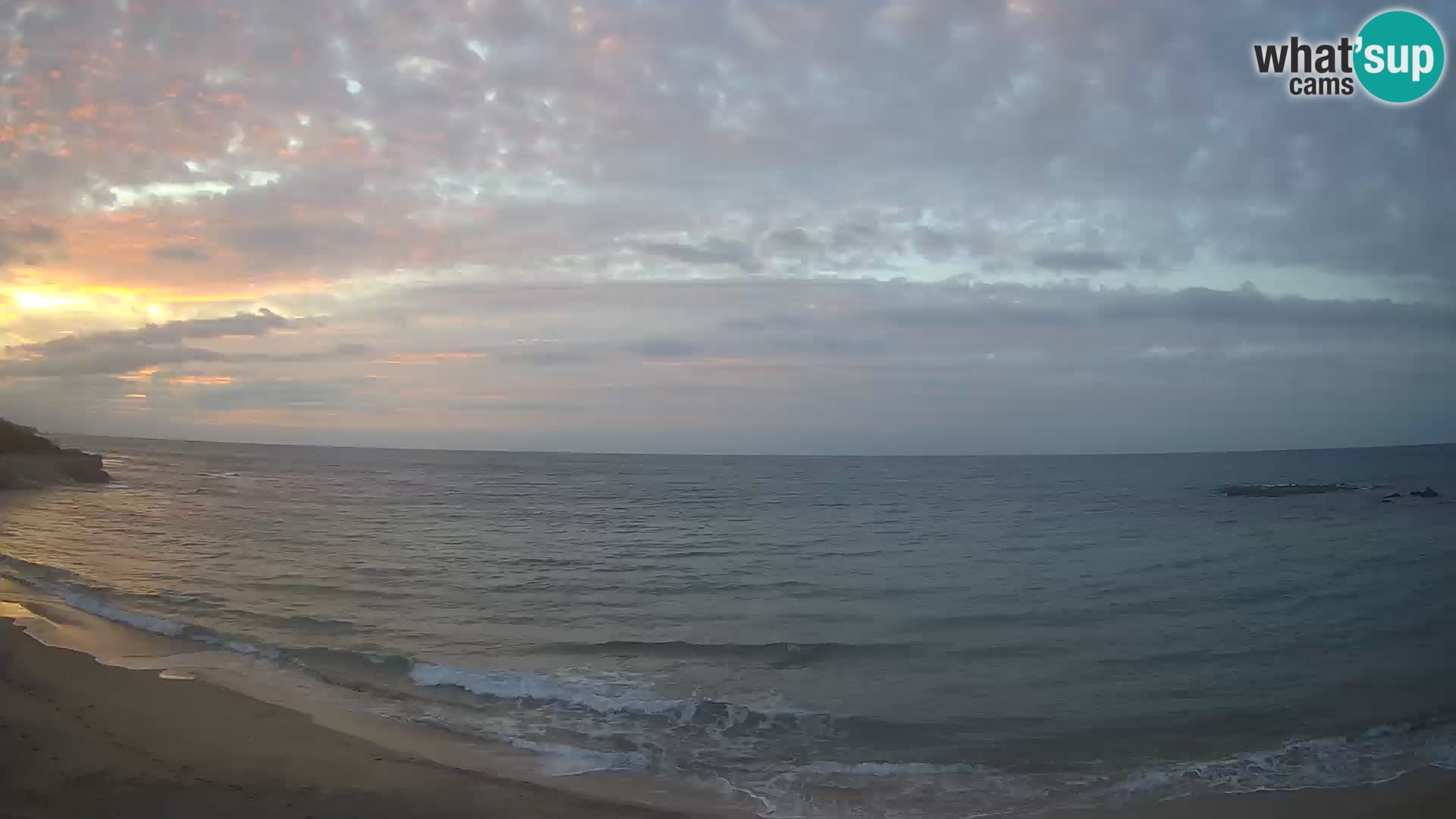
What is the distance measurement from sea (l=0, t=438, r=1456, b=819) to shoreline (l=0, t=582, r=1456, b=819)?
408 mm

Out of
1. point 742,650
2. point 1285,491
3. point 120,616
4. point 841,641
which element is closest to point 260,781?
point 742,650

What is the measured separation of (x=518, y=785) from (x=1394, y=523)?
46805mm

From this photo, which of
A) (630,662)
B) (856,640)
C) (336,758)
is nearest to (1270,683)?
(856,640)

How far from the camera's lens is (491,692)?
12398 millimetres

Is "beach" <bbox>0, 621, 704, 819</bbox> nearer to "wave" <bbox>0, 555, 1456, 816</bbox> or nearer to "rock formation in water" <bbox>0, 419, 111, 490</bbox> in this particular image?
"wave" <bbox>0, 555, 1456, 816</bbox>

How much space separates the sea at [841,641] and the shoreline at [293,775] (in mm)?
408

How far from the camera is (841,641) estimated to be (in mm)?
16125

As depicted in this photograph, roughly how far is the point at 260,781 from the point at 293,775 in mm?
313

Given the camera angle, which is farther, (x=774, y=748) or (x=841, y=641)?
(x=841, y=641)

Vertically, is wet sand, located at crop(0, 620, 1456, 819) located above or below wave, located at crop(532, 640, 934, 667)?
above

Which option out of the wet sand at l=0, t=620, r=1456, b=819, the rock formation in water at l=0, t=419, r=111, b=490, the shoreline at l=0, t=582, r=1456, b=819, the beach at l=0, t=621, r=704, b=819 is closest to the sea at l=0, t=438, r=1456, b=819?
the shoreline at l=0, t=582, r=1456, b=819

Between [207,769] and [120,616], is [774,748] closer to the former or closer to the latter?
[207,769]

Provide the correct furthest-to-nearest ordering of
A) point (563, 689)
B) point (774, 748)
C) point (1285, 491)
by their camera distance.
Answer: point (1285, 491) → point (563, 689) → point (774, 748)

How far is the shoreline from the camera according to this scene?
7.74 meters
